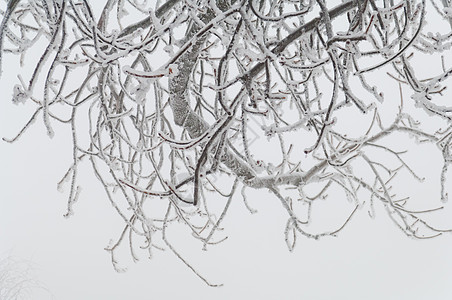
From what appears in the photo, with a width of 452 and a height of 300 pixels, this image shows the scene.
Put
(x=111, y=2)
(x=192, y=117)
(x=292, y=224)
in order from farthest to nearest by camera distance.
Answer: (x=292, y=224) < (x=192, y=117) < (x=111, y=2)

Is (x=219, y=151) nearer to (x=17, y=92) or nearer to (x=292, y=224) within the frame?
(x=17, y=92)

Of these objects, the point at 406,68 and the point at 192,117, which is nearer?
the point at 406,68

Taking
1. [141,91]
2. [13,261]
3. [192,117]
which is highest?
[13,261]

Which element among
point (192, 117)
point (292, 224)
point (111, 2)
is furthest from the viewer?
point (292, 224)

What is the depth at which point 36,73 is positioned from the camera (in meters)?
0.79

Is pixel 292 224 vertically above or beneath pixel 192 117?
beneath

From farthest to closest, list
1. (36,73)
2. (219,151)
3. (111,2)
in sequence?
(111,2) < (219,151) < (36,73)

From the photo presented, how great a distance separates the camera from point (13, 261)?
297 inches

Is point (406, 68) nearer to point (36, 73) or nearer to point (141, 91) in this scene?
point (141, 91)

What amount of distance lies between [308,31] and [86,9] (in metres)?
0.51

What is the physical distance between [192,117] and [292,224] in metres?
0.60

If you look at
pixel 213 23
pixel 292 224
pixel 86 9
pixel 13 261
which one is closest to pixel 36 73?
pixel 86 9

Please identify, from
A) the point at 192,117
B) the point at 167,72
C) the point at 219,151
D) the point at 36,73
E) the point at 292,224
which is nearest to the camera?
the point at 167,72

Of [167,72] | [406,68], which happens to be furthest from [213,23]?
[406,68]
